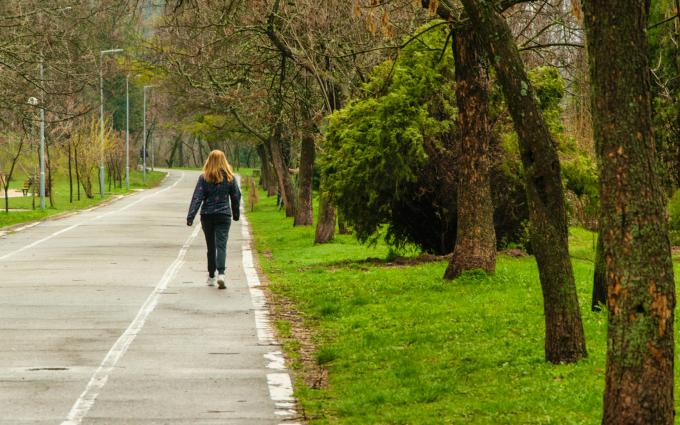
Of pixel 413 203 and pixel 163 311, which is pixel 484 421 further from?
pixel 413 203

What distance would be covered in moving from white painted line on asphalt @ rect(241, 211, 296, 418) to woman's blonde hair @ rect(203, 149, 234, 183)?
163 cm

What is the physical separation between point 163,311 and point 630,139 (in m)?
8.92

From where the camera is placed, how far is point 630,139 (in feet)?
21.9

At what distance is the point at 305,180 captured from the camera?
35625 mm

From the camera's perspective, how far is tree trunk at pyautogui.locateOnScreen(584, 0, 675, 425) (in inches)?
263

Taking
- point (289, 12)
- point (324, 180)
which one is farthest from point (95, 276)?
point (289, 12)

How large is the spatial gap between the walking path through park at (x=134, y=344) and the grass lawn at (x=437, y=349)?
20.6 inches

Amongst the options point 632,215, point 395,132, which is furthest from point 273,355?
point 395,132

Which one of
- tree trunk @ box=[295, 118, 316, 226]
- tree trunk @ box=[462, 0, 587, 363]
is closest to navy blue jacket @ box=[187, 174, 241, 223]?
tree trunk @ box=[462, 0, 587, 363]

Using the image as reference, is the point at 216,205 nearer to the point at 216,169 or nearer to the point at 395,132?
the point at 216,169

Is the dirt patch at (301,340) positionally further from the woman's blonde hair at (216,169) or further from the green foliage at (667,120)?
the green foliage at (667,120)

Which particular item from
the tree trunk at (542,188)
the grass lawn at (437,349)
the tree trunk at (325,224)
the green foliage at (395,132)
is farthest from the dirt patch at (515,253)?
the tree trunk at (542,188)

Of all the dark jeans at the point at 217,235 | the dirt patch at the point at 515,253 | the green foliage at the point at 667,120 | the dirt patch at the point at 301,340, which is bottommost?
the dirt patch at the point at 301,340

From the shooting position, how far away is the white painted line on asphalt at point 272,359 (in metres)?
8.96
